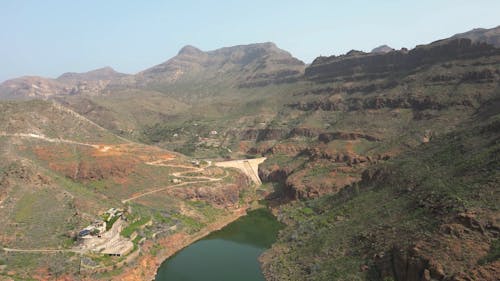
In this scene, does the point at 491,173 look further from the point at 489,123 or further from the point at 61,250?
the point at 61,250

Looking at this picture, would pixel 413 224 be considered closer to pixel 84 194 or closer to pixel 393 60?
pixel 84 194

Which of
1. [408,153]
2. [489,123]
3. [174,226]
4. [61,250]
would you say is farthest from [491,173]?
[61,250]

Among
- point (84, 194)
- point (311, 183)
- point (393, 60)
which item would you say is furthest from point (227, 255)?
point (393, 60)

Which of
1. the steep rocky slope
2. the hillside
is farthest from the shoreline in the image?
the steep rocky slope

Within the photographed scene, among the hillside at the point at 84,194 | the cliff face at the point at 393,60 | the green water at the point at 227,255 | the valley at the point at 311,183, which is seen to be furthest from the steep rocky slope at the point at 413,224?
the cliff face at the point at 393,60

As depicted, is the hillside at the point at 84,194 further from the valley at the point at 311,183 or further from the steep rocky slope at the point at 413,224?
the steep rocky slope at the point at 413,224

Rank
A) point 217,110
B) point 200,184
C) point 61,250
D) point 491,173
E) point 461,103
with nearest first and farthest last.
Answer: point 491,173
point 61,250
point 200,184
point 461,103
point 217,110

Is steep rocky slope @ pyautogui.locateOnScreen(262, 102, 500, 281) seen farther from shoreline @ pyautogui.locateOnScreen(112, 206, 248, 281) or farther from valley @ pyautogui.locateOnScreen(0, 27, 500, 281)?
shoreline @ pyautogui.locateOnScreen(112, 206, 248, 281)
